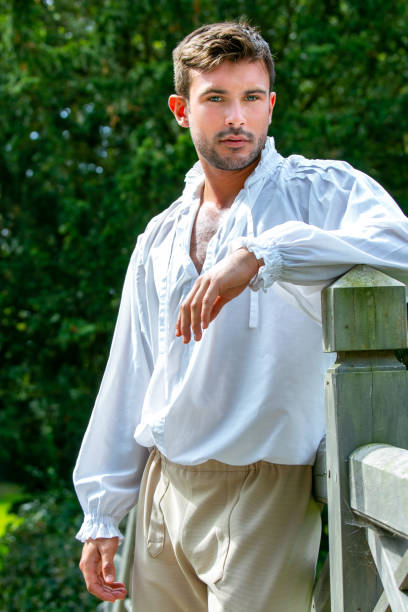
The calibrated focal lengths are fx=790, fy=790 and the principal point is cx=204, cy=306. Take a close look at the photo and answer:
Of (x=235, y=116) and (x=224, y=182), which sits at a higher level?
(x=235, y=116)

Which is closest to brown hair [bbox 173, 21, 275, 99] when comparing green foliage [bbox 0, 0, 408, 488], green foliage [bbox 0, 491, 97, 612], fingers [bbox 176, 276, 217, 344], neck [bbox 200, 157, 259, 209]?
neck [bbox 200, 157, 259, 209]

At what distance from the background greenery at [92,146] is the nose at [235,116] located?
2986mm

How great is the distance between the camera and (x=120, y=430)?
7.25ft

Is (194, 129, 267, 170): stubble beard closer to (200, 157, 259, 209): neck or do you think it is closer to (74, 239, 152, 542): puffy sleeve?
(200, 157, 259, 209): neck

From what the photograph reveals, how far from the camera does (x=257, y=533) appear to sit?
1788mm

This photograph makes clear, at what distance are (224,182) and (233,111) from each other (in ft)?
0.71

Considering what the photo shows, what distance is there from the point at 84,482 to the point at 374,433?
1.01m

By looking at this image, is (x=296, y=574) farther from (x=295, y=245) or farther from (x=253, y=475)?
(x=295, y=245)

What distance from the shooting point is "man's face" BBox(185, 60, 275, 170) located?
6.40 ft

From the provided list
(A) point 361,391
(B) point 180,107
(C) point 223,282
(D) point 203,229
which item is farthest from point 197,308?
(B) point 180,107

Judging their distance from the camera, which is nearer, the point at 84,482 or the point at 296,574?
the point at 296,574

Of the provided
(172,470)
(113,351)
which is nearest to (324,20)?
(113,351)

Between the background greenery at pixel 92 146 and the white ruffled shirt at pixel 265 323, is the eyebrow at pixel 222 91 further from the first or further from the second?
the background greenery at pixel 92 146

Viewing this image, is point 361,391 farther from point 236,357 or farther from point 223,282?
point 236,357
